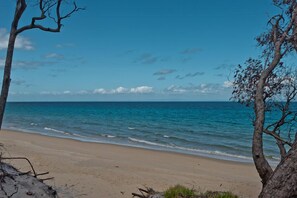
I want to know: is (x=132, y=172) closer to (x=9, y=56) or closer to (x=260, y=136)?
(x=260, y=136)

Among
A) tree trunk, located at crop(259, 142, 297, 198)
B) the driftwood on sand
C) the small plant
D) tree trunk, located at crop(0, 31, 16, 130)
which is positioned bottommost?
the small plant

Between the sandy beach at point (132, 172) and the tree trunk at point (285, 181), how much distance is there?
221 inches

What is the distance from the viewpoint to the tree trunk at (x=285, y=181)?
369cm

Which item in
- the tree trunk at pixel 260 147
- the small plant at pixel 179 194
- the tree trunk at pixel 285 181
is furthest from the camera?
the small plant at pixel 179 194

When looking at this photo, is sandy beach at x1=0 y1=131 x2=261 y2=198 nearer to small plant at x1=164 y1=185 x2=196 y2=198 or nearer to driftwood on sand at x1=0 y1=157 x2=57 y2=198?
driftwood on sand at x1=0 y1=157 x2=57 y2=198

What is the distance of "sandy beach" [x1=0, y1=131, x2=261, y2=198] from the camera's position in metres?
9.60

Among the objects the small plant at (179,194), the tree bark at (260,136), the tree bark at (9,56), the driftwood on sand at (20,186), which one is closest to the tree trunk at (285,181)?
the tree bark at (260,136)

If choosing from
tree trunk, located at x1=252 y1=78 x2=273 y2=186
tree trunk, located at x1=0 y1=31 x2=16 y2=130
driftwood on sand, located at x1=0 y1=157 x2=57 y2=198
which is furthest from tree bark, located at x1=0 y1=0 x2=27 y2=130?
tree trunk, located at x1=252 y1=78 x2=273 y2=186

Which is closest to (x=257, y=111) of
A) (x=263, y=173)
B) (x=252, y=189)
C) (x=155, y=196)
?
(x=263, y=173)

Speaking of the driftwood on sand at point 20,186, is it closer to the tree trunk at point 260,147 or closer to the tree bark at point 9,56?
the tree bark at point 9,56

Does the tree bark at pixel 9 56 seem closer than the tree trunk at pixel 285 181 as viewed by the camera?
No

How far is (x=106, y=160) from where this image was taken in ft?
48.3

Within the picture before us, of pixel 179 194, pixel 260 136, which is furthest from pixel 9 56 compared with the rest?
pixel 260 136

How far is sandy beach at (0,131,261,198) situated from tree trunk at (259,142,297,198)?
18.4ft
